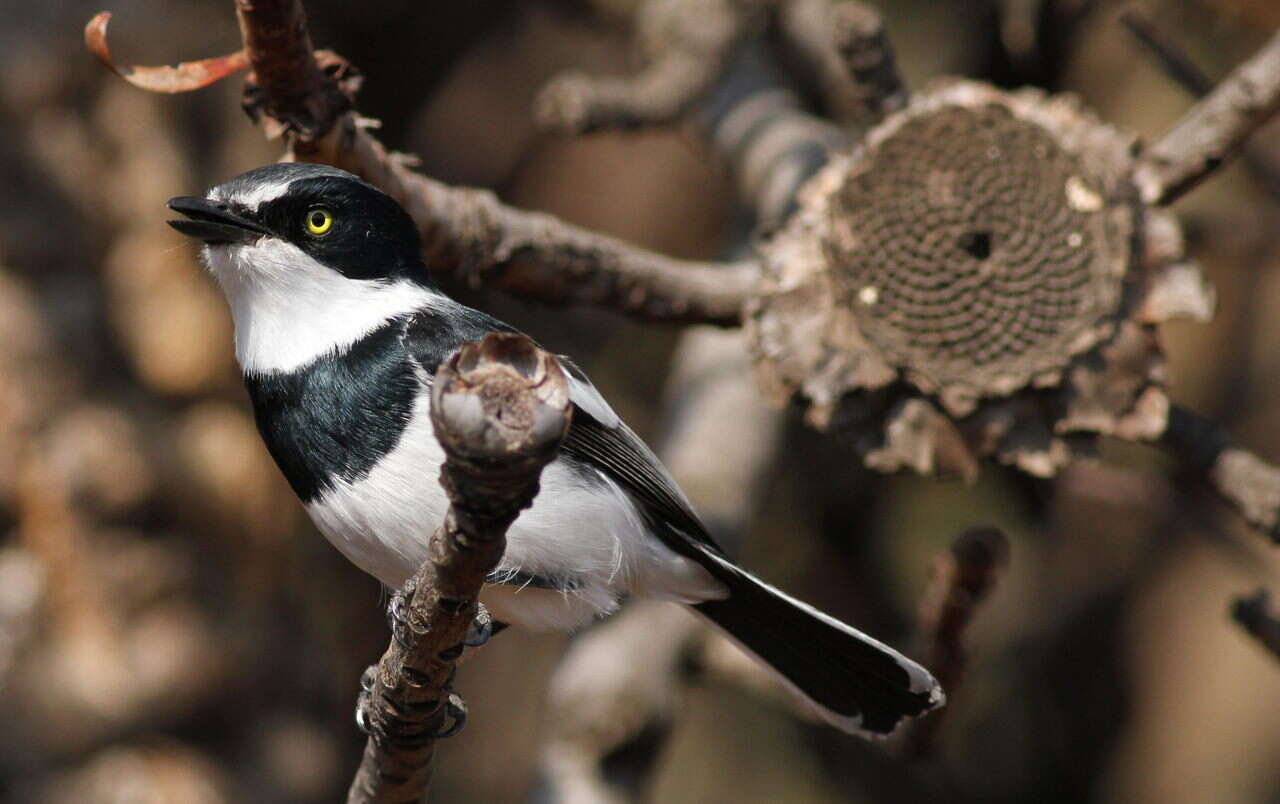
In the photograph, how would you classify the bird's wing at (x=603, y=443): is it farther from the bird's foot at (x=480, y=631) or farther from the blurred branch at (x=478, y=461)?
the blurred branch at (x=478, y=461)

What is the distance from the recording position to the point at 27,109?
469cm

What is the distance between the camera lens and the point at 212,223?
2.84m

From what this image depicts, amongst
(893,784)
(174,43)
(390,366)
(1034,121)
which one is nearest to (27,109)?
(174,43)

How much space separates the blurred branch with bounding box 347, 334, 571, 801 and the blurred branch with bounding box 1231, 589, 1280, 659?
209cm

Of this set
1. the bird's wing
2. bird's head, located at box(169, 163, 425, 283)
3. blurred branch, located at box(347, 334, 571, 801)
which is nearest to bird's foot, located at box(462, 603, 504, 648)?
the bird's wing

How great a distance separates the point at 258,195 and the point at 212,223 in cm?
10

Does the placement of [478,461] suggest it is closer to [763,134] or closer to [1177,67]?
[1177,67]

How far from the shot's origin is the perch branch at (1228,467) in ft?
10.9

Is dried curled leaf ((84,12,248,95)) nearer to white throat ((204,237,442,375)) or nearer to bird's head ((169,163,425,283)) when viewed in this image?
bird's head ((169,163,425,283))

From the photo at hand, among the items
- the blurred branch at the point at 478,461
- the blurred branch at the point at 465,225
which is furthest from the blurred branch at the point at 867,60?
the blurred branch at the point at 478,461

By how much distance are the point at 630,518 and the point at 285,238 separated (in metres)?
0.90

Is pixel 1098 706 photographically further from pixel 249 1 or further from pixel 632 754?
pixel 249 1

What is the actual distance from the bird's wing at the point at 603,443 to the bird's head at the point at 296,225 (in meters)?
0.20

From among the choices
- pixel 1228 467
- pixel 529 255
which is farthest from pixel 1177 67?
pixel 529 255
